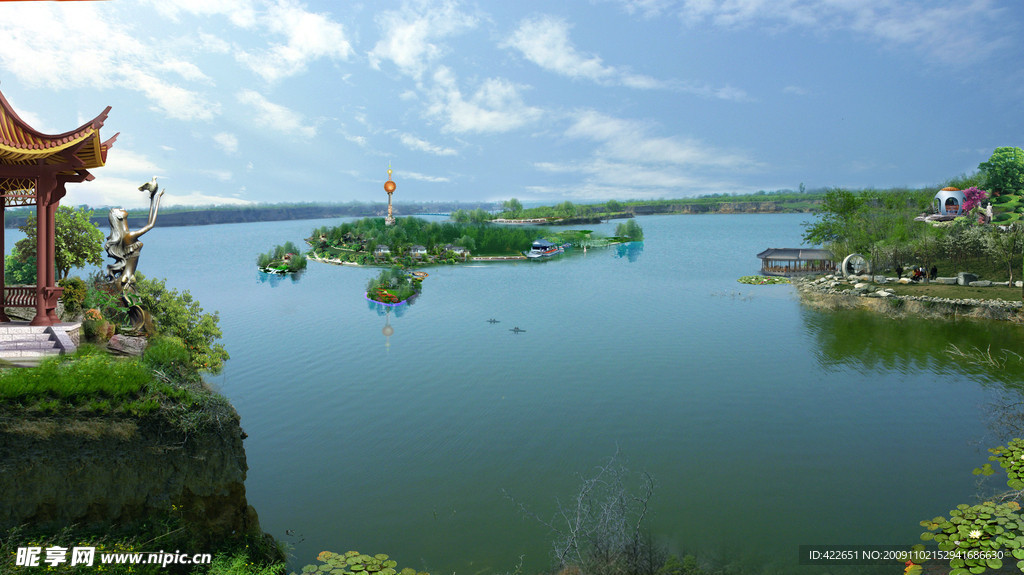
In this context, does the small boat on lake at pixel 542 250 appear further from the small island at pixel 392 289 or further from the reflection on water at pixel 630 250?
the small island at pixel 392 289

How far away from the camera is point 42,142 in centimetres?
1199

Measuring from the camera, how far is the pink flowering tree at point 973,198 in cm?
4053

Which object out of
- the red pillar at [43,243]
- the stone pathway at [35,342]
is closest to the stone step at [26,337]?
the stone pathway at [35,342]

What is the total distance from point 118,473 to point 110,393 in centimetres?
119

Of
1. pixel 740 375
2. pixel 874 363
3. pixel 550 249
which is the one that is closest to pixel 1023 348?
pixel 874 363

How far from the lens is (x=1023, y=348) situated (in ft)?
72.4

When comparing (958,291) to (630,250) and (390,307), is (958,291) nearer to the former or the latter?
(390,307)

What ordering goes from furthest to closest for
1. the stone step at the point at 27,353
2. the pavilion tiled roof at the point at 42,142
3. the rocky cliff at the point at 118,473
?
the pavilion tiled roof at the point at 42,142 < the stone step at the point at 27,353 < the rocky cliff at the point at 118,473

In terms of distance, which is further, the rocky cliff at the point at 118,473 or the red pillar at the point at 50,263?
the red pillar at the point at 50,263

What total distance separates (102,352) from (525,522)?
8.62 metres

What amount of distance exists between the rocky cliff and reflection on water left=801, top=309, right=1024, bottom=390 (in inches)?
735

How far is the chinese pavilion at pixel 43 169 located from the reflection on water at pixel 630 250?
49481 mm

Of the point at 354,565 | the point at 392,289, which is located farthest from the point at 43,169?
the point at 392,289

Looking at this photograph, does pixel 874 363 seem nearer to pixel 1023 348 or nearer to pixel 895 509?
pixel 1023 348
